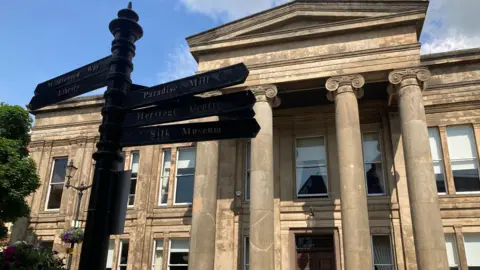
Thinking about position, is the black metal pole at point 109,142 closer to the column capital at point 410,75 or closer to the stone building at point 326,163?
the stone building at point 326,163

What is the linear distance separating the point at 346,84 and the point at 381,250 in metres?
6.23

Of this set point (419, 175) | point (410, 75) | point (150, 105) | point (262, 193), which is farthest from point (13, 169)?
→ point (410, 75)

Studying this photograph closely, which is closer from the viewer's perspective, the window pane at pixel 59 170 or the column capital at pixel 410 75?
the column capital at pixel 410 75

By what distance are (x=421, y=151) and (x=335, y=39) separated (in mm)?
4720

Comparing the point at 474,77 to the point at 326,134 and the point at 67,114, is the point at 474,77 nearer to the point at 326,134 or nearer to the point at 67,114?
the point at 326,134

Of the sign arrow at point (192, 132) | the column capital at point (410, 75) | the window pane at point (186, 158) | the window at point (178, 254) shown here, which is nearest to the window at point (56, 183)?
the window pane at point (186, 158)

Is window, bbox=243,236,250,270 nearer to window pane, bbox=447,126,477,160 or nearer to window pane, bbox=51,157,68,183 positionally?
window pane, bbox=447,126,477,160

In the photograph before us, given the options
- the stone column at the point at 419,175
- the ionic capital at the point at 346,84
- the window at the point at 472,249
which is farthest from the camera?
the window at the point at 472,249

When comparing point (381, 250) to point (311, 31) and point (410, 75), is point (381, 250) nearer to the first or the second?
point (410, 75)

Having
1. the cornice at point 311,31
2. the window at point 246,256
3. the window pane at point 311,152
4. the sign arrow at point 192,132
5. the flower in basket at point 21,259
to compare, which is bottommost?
the flower in basket at point 21,259

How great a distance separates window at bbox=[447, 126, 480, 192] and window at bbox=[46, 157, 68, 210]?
1726cm

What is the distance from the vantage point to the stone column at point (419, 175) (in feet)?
35.6

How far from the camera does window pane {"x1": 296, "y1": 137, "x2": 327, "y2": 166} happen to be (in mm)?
16094

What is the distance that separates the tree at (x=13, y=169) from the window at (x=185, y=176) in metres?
5.72
